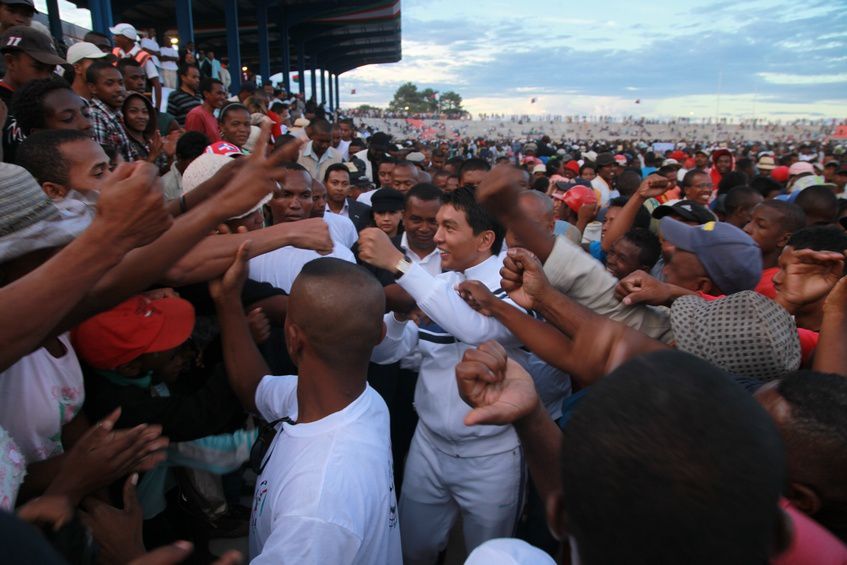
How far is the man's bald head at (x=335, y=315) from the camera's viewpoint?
165cm

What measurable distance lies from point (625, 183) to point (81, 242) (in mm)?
6506

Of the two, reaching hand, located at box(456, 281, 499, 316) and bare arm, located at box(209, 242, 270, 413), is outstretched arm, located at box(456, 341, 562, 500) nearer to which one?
reaching hand, located at box(456, 281, 499, 316)

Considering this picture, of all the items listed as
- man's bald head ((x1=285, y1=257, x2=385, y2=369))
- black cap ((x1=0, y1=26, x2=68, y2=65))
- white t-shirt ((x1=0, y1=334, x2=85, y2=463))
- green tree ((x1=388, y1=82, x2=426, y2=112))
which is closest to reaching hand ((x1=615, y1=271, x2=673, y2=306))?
man's bald head ((x1=285, y1=257, x2=385, y2=369))

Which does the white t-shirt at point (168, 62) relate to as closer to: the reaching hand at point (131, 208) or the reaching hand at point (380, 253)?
the reaching hand at point (380, 253)

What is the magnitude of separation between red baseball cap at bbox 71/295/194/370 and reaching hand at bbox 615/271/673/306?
1792mm

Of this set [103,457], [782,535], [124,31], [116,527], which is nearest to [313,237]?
[103,457]

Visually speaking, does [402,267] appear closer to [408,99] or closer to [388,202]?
[388,202]

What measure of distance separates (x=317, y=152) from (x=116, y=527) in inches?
261

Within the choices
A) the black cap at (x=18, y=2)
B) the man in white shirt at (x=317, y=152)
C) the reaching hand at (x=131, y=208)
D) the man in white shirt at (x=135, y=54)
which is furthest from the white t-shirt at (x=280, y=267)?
the man in white shirt at (x=135, y=54)

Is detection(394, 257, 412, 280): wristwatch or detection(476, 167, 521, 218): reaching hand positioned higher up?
detection(476, 167, 521, 218): reaching hand

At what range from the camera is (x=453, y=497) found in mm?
2398

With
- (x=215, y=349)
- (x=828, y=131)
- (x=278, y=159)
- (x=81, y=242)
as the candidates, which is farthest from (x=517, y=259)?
(x=828, y=131)

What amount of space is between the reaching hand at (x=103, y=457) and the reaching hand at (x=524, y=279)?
142cm

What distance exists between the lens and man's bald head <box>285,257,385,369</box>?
165cm
